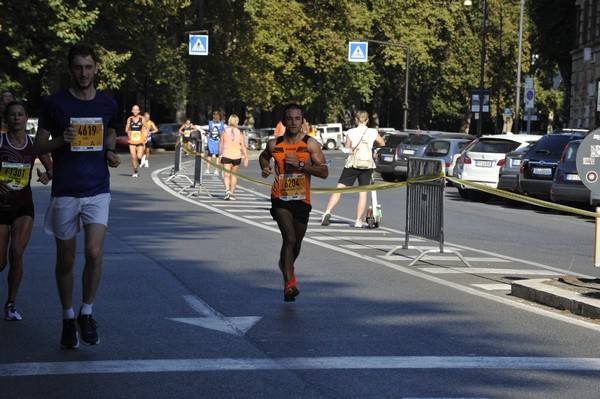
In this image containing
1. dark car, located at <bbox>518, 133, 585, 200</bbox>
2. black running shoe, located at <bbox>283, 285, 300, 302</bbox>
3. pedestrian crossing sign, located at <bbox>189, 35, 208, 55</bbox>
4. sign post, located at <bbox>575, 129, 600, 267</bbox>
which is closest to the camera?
black running shoe, located at <bbox>283, 285, 300, 302</bbox>

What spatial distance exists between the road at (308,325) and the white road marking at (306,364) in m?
0.01

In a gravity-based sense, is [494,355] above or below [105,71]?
below

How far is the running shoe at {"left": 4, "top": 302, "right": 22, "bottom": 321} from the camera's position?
30.6ft

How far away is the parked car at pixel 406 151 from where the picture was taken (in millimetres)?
37300

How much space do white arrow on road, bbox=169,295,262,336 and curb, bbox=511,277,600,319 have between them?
271cm

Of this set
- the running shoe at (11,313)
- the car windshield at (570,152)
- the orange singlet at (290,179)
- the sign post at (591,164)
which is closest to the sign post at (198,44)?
the car windshield at (570,152)

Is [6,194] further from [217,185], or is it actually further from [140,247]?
[217,185]

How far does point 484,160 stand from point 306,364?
22544 millimetres

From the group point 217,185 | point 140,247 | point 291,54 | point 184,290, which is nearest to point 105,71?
point 217,185

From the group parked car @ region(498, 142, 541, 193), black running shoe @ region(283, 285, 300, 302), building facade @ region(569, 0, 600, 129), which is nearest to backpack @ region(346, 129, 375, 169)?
black running shoe @ region(283, 285, 300, 302)

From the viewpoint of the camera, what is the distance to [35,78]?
161 feet

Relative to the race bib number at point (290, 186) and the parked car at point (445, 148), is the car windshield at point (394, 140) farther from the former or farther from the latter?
the race bib number at point (290, 186)

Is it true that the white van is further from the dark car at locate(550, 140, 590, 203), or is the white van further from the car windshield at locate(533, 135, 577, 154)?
the dark car at locate(550, 140, 590, 203)

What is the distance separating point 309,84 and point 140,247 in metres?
63.1
